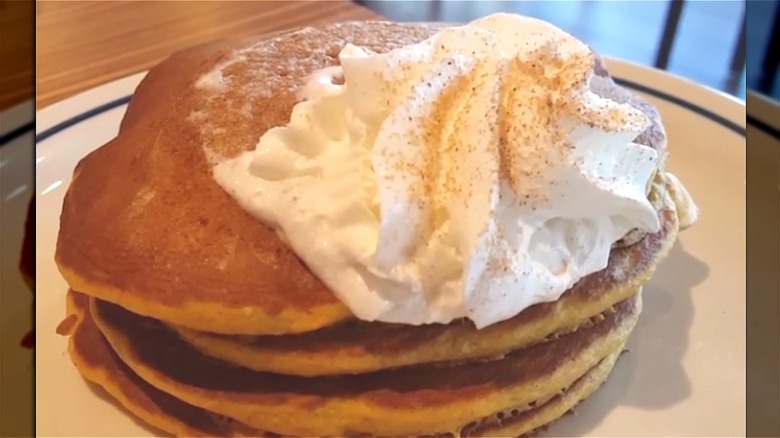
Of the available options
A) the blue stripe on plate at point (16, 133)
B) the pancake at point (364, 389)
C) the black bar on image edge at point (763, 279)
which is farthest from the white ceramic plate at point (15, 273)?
the black bar on image edge at point (763, 279)

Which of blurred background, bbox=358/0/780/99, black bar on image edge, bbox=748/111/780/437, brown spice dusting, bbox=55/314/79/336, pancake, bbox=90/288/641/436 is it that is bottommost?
blurred background, bbox=358/0/780/99

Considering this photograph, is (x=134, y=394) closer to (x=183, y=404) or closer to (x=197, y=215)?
(x=183, y=404)

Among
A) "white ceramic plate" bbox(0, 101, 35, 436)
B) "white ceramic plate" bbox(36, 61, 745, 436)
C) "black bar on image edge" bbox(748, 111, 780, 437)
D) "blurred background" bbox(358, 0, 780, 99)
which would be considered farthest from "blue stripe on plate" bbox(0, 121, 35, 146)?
"blurred background" bbox(358, 0, 780, 99)

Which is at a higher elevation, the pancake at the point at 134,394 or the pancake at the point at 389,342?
the pancake at the point at 389,342

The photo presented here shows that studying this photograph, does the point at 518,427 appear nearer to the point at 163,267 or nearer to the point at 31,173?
the point at 163,267

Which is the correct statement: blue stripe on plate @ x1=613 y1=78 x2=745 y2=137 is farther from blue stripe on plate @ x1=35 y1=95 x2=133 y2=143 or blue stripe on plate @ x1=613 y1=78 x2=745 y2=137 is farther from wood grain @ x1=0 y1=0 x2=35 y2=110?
wood grain @ x1=0 y1=0 x2=35 y2=110

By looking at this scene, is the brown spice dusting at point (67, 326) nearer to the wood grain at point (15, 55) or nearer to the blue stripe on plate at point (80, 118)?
the wood grain at point (15, 55)
